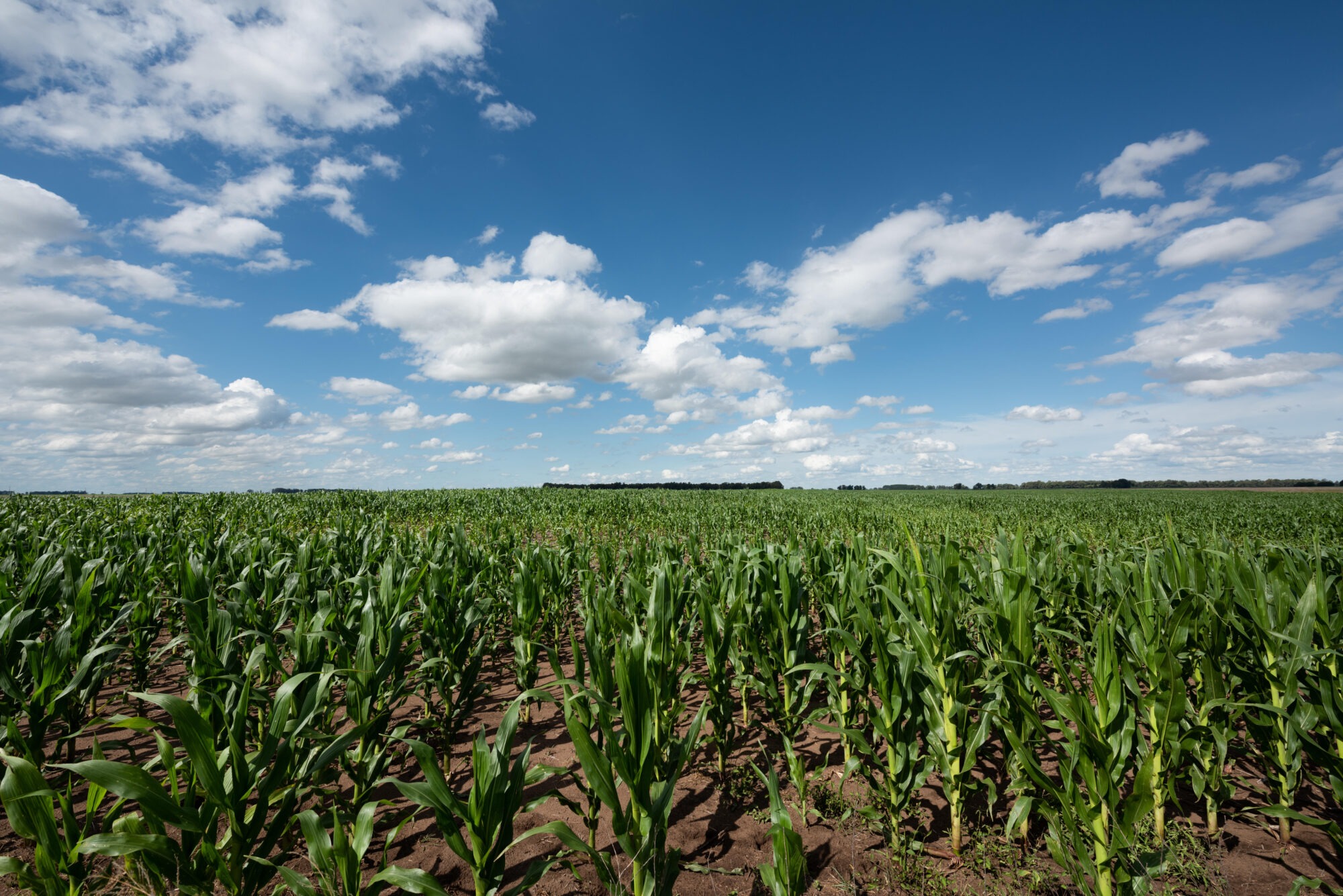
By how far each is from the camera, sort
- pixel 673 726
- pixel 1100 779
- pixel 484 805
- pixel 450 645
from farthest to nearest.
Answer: pixel 450 645 → pixel 673 726 → pixel 1100 779 → pixel 484 805

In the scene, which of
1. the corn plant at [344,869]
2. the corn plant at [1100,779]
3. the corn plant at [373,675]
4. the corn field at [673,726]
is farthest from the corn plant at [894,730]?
the corn plant at [373,675]

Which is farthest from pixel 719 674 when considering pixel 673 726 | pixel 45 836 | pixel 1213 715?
pixel 45 836

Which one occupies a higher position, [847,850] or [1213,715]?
[1213,715]

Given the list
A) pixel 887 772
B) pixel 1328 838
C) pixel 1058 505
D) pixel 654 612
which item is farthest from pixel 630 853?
pixel 1058 505

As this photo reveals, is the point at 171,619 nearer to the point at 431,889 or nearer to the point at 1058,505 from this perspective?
the point at 431,889

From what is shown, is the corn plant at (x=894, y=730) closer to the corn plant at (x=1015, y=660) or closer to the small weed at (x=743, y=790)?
the corn plant at (x=1015, y=660)

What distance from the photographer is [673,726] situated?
3.52 m

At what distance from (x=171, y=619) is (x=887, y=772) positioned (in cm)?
776

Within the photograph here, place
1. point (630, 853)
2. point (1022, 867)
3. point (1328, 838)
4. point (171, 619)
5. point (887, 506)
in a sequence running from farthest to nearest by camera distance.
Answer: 1. point (887, 506)
2. point (171, 619)
3. point (1328, 838)
4. point (1022, 867)
5. point (630, 853)

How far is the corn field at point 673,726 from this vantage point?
7.13 feet

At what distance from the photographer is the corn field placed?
7.13 feet

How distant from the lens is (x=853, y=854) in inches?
111

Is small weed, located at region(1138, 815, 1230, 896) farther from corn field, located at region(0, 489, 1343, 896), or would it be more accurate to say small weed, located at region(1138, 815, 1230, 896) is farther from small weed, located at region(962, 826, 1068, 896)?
small weed, located at region(962, 826, 1068, 896)

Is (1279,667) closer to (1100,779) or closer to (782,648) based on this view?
(1100,779)
